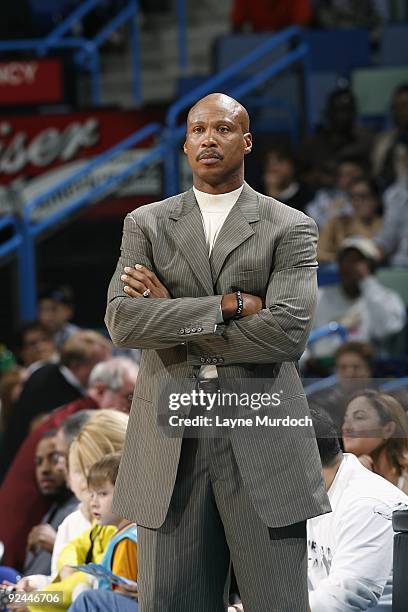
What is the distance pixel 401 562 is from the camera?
147 inches

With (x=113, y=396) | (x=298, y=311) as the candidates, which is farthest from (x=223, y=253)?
(x=113, y=396)

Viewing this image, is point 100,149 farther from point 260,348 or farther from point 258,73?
point 260,348

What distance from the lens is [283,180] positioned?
9.45 m

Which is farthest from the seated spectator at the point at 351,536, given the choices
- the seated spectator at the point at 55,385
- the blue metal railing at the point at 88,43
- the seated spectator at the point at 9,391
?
the blue metal railing at the point at 88,43

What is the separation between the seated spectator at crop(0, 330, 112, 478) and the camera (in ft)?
23.0

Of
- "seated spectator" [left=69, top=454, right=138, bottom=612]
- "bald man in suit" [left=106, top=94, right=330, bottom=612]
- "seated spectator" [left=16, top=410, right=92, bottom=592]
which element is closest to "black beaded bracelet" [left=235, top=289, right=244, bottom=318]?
"bald man in suit" [left=106, top=94, right=330, bottom=612]

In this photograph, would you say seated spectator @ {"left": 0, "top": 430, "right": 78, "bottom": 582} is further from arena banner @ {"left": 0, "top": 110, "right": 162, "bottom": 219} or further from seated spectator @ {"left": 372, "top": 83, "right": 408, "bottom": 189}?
arena banner @ {"left": 0, "top": 110, "right": 162, "bottom": 219}

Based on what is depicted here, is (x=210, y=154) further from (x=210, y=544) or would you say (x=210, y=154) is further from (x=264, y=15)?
(x=264, y=15)

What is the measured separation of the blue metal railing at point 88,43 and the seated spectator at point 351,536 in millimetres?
7436

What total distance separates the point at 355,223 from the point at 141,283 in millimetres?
5882

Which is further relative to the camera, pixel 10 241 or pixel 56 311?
pixel 10 241

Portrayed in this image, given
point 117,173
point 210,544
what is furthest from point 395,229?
point 210,544

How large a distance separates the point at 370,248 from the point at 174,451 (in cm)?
547

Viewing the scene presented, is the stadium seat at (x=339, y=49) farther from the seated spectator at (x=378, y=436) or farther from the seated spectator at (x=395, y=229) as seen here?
the seated spectator at (x=378, y=436)
